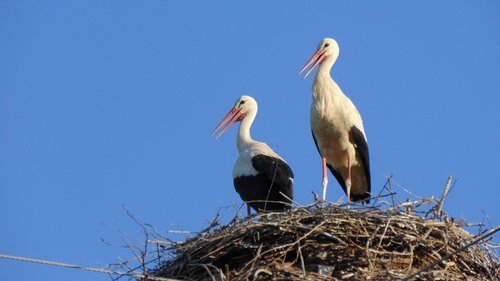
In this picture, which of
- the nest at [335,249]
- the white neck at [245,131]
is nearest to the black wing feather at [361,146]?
the white neck at [245,131]

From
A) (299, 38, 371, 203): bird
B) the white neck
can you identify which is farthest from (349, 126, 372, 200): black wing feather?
the white neck

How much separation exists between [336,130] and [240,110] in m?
1.23

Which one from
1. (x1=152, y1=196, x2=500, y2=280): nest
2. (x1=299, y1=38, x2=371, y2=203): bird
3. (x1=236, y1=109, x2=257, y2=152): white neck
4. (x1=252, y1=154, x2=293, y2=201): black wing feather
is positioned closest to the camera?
(x1=152, y1=196, x2=500, y2=280): nest

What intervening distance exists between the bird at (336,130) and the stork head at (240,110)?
2.15 feet

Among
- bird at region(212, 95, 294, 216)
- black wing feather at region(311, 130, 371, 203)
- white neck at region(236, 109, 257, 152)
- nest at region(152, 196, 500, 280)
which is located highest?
white neck at region(236, 109, 257, 152)

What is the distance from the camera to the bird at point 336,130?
9.20 m

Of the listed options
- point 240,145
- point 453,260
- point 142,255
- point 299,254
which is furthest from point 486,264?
point 240,145

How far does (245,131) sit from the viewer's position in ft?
32.0

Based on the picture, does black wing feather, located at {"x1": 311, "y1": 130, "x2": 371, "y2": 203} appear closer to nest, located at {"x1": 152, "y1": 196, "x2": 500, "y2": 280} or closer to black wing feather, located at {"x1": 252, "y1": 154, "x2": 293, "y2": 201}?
black wing feather, located at {"x1": 252, "y1": 154, "x2": 293, "y2": 201}

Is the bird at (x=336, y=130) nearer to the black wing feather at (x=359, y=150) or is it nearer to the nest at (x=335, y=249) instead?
the black wing feather at (x=359, y=150)

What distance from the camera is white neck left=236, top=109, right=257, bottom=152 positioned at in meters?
9.54

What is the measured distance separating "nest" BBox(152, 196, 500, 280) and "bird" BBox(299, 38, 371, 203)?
2.49 metres

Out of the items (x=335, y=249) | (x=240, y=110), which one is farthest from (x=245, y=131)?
(x=335, y=249)

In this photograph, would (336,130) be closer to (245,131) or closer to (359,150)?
(359,150)
